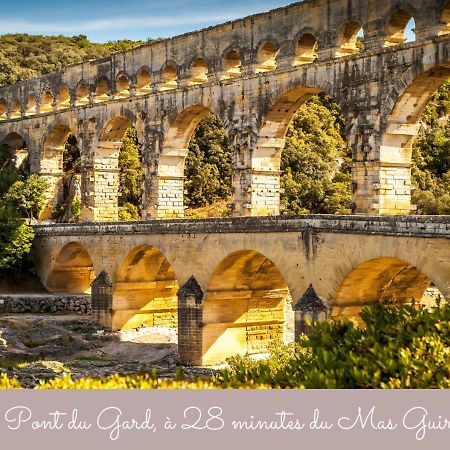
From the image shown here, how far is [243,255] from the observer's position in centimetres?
3222

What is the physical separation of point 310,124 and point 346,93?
34277 mm

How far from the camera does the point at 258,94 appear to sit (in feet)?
113

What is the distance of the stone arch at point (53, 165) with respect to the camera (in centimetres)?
4856

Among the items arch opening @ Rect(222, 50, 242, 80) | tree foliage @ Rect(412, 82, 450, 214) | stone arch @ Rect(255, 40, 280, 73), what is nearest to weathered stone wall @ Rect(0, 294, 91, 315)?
arch opening @ Rect(222, 50, 242, 80)

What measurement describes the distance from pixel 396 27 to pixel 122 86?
16.5 m

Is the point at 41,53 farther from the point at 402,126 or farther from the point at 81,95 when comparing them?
the point at 402,126

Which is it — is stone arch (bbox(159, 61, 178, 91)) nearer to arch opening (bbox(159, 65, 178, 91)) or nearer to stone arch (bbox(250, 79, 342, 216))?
arch opening (bbox(159, 65, 178, 91))

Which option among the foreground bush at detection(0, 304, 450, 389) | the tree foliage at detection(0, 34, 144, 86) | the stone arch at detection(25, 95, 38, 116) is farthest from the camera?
the tree foliage at detection(0, 34, 144, 86)

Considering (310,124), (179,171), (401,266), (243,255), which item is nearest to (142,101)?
(179,171)

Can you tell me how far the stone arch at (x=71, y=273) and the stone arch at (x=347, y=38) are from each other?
56.0 ft

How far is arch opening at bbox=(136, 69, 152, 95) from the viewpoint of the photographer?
41.3m

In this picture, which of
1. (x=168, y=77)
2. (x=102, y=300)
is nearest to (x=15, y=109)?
(x=168, y=77)

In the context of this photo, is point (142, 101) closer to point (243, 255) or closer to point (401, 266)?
point (243, 255)

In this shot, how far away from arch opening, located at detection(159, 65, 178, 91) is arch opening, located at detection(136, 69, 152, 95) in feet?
4.87
